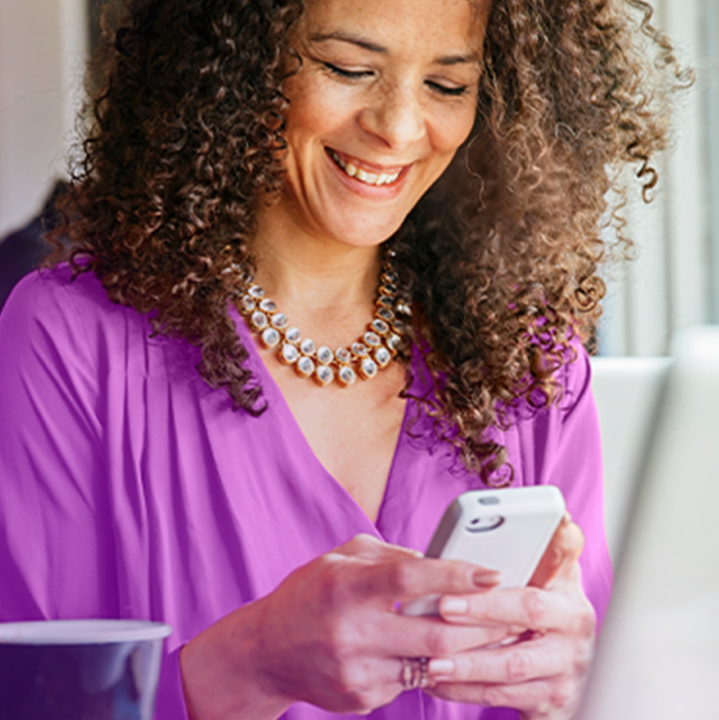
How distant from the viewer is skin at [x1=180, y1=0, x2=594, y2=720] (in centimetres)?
55

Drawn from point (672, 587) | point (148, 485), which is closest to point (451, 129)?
point (148, 485)

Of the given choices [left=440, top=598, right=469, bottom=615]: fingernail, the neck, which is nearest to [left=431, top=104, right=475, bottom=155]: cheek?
the neck

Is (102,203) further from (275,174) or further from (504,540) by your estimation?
(504,540)

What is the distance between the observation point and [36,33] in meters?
1.22

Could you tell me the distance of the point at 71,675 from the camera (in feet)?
1.56

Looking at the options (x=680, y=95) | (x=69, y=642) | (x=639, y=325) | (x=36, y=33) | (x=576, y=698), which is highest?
(x=36, y=33)

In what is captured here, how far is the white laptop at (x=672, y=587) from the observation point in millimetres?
375

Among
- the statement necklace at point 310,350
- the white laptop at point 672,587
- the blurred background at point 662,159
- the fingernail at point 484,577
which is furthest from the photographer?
the blurred background at point 662,159

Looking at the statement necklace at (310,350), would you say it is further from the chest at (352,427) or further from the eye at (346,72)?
the eye at (346,72)

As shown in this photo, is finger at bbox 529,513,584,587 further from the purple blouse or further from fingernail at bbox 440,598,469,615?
the purple blouse

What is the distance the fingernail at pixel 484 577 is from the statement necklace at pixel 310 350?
0.37 metres

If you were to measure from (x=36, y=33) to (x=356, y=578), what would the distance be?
0.96m

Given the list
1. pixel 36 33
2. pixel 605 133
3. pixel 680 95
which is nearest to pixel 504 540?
pixel 605 133

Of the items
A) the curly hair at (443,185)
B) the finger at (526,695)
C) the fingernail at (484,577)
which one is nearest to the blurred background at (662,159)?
the curly hair at (443,185)
